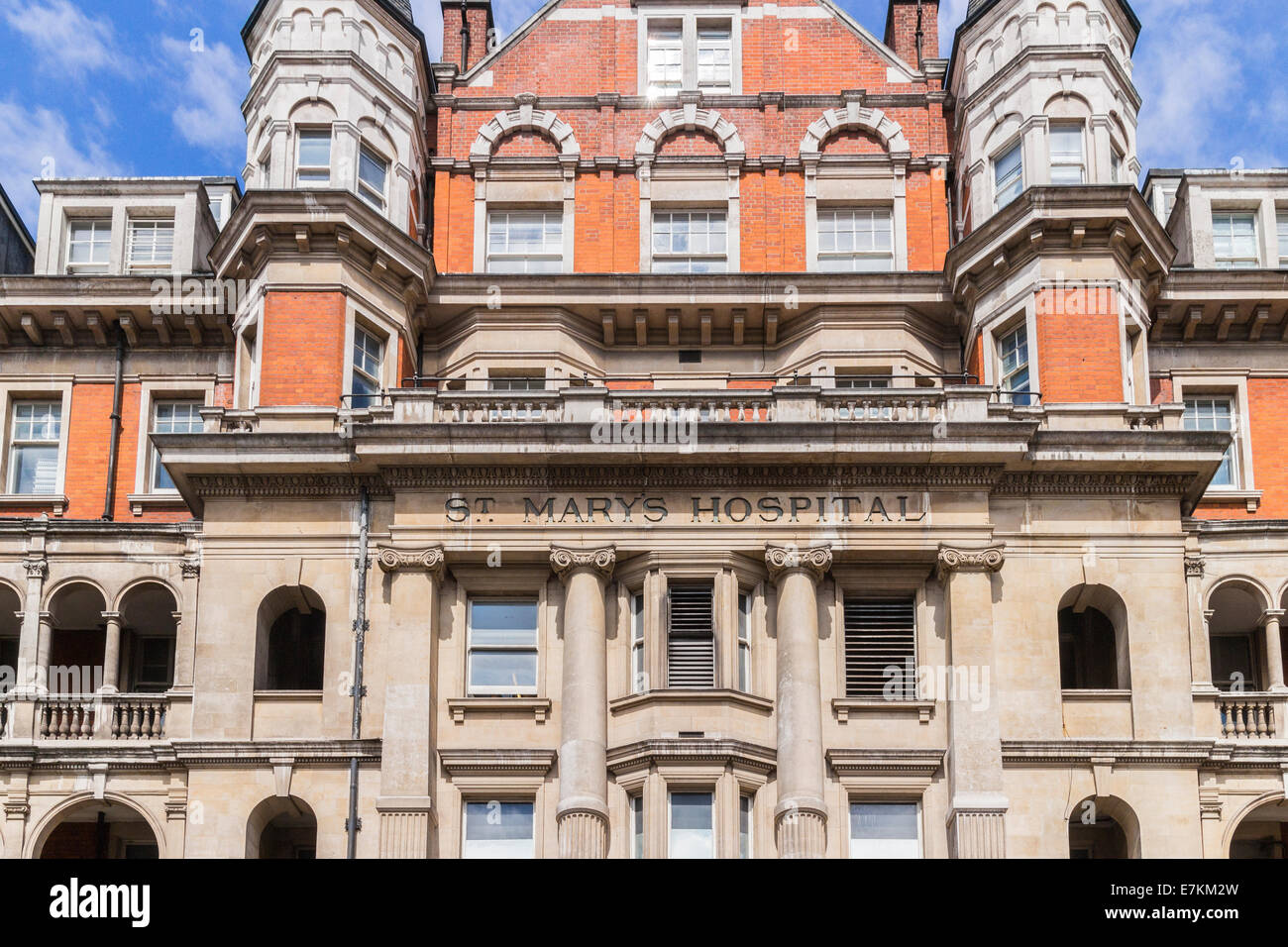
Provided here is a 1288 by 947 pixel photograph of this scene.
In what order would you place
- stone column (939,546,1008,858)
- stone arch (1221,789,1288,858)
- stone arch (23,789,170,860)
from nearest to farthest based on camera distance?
stone column (939,546,1008,858)
stone arch (1221,789,1288,858)
stone arch (23,789,170,860)

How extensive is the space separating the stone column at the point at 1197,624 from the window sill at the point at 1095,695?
75.8 inches

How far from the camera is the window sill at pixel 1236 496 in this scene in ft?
153

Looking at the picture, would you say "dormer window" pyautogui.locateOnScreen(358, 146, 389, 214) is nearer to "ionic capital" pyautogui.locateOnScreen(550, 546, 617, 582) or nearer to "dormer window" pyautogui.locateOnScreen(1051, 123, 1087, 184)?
"ionic capital" pyautogui.locateOnScreen(550, 546, 617, 582)

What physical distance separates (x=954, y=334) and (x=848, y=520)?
328 inches

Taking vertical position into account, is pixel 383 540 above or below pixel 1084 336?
below

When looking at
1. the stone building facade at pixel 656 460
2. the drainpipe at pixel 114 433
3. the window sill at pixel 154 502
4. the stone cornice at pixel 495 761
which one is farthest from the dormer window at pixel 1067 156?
the drainpipe at pixel 114 433

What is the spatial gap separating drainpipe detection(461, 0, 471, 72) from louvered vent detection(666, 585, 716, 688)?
17.0m

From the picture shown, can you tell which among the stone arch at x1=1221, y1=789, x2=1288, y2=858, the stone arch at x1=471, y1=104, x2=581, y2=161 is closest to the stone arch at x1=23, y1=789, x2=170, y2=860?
the stone arch at x1=471, y1=104, x2=581, y2=161

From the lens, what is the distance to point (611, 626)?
41.5 meters

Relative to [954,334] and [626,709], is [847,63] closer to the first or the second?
[954,334]

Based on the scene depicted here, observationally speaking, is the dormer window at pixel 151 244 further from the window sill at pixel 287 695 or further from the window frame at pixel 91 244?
the window sill at pixel 287 695

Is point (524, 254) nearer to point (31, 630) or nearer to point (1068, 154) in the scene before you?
point (1068, 154)

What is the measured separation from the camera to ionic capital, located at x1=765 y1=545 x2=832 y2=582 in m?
41.2
